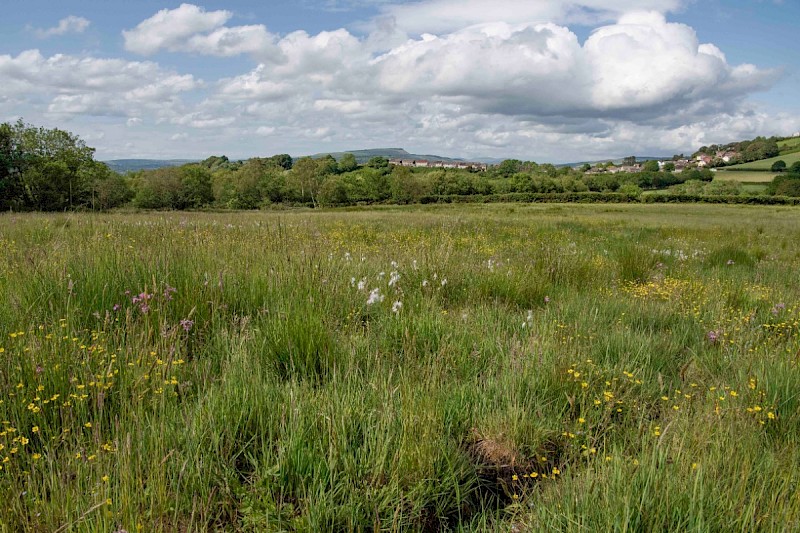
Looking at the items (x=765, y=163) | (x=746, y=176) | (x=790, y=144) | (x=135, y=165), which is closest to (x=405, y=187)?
(x=135, y=165)

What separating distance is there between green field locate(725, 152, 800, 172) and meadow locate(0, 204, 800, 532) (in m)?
148

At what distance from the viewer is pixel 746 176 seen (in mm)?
111250

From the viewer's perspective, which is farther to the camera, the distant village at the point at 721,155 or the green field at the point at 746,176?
the distant village at the point at 721,155

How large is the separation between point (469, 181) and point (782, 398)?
393 ft

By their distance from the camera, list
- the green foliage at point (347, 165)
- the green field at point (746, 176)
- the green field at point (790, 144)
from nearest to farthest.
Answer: the green field at point (746, 176)
the green field at point (790, 144)
the green foliage at point (347, 165)

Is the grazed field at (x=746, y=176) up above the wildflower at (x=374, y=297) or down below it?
above

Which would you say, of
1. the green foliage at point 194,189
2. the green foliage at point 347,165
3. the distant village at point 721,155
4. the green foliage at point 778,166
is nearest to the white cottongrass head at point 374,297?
the green foliage at point 194,189

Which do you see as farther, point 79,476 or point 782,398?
point 782,398

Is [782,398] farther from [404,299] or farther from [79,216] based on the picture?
[79,216]

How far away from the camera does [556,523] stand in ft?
5.97

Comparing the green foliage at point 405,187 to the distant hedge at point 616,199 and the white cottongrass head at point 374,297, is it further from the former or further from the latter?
the white cottongrass head at point 374,297

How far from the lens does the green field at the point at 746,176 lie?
341 ft

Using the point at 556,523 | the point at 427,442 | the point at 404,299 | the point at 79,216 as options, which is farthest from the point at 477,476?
the point at 79,216

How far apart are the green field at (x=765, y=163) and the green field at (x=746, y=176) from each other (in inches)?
159
